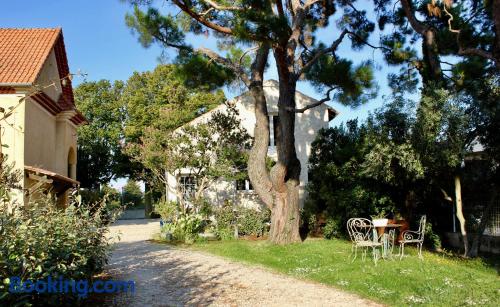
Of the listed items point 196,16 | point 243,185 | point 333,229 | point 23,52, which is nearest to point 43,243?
point 196,16

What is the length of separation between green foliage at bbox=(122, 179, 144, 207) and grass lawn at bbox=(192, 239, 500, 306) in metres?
33.3

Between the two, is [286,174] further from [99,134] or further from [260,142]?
[99,134]

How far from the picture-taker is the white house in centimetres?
2156

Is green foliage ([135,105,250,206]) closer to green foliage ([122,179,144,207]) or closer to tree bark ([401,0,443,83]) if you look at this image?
tree bark ([401,0,443,83])

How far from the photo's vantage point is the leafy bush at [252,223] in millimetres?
18406

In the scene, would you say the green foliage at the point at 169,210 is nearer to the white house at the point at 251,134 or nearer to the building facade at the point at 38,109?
the white house at the point at 251,134

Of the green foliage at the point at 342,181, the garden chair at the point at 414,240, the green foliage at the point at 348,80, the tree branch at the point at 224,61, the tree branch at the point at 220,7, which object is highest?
the tree branch at the point at 220,7

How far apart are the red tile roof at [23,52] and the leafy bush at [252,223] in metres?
9.40

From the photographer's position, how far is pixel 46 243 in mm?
5379

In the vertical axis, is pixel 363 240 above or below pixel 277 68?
below

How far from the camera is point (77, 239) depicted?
624cm

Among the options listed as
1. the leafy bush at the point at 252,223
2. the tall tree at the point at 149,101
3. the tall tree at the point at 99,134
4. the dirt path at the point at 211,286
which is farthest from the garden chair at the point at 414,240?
the tall tree at the point at 99,134

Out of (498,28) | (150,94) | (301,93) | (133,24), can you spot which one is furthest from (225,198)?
(150,94)

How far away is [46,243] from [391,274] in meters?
6.69
